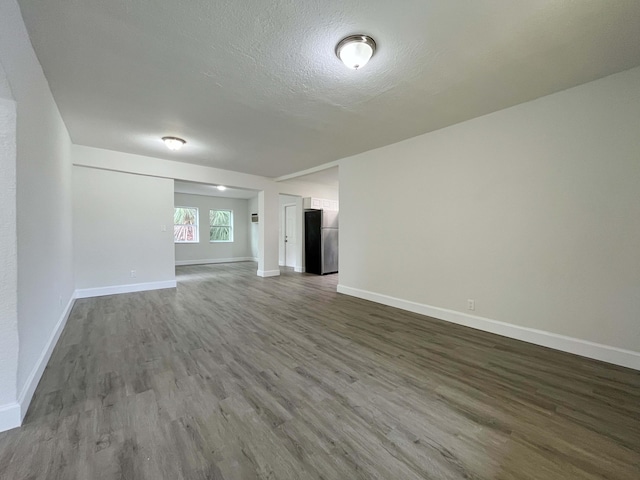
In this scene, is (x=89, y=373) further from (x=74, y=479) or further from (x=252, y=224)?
(x=252, y=224)

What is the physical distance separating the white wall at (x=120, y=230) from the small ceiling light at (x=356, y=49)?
15.4 feet

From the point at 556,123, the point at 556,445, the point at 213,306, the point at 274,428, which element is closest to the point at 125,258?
the point at 213,306

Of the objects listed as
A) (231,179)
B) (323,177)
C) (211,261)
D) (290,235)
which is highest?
(323,177)

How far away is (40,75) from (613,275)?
5426 millimetres

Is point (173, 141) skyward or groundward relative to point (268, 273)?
skyward

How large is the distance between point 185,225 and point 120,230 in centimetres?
447

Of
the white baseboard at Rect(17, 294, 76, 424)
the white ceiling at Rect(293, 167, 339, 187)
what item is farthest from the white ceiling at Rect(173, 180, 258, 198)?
the white baseboard at Rect(17, 294, 76, 424)

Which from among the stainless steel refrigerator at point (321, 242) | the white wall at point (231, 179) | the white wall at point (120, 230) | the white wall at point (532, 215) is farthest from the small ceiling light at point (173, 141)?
the stainless steel refrigerator at point (321, 242)

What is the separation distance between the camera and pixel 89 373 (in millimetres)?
2139

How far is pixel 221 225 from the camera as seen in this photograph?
32.6 feet

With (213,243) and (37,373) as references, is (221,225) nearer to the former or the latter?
Result: (213,243)

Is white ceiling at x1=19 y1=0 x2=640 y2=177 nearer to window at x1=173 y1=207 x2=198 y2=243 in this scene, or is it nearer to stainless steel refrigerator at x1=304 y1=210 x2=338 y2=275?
stainless steel refrigerator at x1=304 y1=210 x2=338 y2=275

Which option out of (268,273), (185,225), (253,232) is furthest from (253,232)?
(268,273)

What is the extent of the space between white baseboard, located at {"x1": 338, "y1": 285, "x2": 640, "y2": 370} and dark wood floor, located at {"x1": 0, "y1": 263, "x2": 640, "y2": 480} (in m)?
0.12
